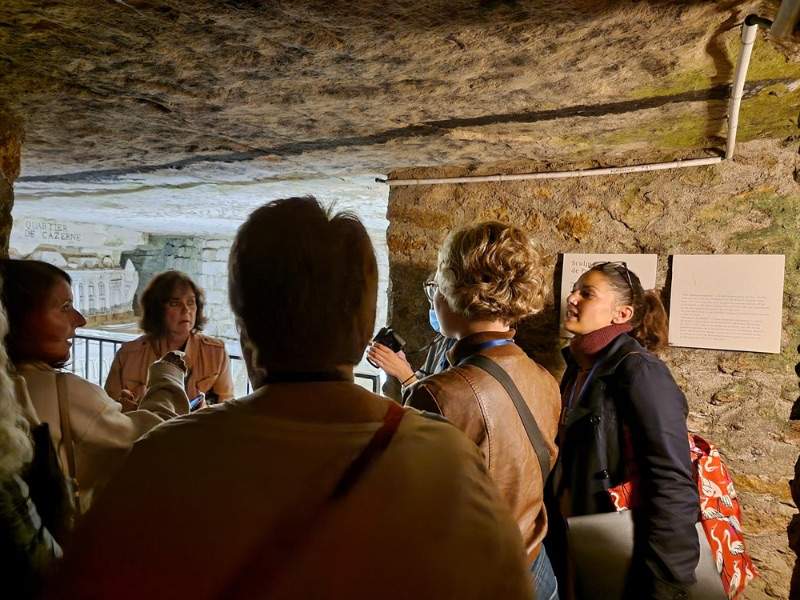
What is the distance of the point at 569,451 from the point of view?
4.74 feet

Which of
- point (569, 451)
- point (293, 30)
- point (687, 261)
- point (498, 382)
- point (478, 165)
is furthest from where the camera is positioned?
point (478, 165)

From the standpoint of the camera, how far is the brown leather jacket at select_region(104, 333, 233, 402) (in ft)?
6.69

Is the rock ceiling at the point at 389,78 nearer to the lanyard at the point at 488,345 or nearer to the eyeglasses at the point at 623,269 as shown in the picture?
the eyeglasses at the point at 623,269

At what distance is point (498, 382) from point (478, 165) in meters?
1.20

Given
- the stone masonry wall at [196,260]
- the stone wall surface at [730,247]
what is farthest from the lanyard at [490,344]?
the stone masonry wall at [196,260]

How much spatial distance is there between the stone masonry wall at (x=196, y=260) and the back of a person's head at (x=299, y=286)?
5.93 m

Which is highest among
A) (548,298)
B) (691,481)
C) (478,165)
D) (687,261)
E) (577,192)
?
(478,165)

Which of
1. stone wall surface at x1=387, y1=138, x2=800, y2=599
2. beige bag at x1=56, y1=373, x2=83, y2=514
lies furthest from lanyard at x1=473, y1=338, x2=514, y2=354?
beige bag at x1=56, y1=373, x2=83, y2=514

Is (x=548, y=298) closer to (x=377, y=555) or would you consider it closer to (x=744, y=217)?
(x=744, y=217)

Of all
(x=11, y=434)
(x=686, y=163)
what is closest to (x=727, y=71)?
(x=686, y=163)

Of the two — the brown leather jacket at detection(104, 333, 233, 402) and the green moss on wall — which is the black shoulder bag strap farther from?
the brown leather jacket at detection(104, 333, 233, 402)

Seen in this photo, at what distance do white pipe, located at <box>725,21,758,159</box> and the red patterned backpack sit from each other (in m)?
1.01

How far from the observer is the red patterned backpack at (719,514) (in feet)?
4.36

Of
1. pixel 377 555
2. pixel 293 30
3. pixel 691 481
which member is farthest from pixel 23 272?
pixel 691 481
